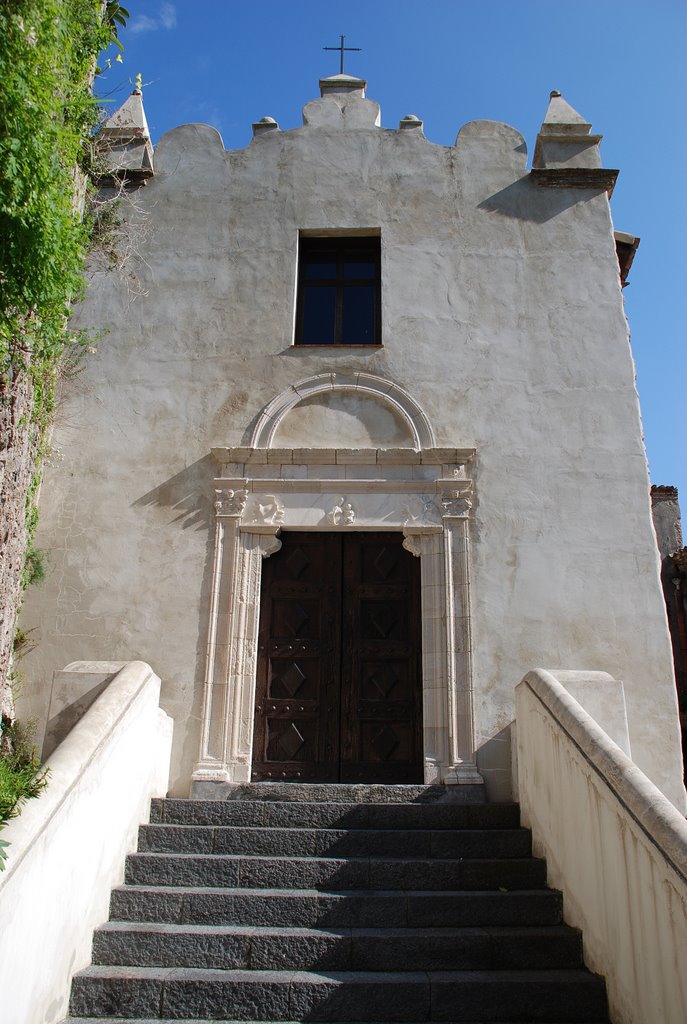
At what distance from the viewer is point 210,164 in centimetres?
913

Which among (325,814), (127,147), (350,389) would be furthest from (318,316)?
(325,814)

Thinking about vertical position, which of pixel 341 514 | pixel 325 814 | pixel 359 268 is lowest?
pixel 325 814

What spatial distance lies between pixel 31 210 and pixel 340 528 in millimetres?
3962

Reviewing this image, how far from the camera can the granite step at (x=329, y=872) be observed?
5.48 m

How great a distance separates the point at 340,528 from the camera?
7.80 meters

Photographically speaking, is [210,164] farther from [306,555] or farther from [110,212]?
[306,555]

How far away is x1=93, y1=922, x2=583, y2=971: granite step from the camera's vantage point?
4785mm

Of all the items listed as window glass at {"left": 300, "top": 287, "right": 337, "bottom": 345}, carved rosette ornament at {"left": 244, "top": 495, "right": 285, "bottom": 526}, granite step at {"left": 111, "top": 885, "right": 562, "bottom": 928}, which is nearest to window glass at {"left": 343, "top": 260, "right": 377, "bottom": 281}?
window glass at {"left": 300, "top": 287, "right": 337, "bottom": 345}

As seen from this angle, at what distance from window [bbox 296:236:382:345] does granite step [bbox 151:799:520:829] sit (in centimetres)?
455

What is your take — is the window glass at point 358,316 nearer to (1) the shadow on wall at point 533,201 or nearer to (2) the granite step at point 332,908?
(1) the shadow on wall at point 533,201

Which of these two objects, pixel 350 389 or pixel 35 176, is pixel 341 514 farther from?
pixel 35 176

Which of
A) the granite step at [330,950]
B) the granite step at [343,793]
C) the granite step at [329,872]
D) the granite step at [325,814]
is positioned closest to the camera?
the granite step at [330,950]

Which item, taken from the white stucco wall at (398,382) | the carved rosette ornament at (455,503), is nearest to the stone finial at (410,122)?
Result: the white stucco wall at (398,382)

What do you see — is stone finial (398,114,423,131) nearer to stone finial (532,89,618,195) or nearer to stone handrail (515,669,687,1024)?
stone finial (532,89,618,195)
